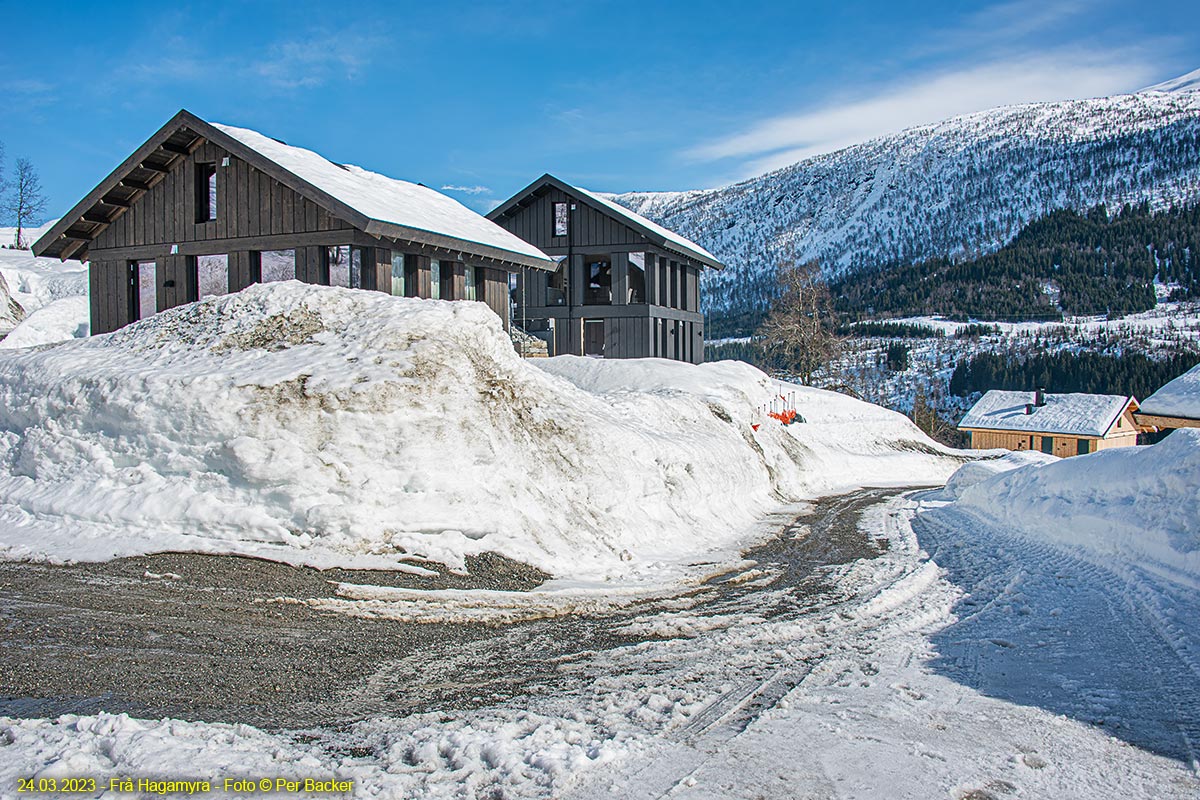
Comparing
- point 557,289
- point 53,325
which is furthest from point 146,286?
point 53,325

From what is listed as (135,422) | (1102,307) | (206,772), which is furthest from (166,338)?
(1102,307)

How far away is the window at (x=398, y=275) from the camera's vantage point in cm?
Answer: 1961

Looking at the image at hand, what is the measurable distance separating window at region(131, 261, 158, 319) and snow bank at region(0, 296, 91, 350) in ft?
55.1

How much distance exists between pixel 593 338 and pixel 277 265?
657 inches

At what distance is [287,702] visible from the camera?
211 inches

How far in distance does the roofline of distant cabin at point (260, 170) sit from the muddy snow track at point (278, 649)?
10.7 meters

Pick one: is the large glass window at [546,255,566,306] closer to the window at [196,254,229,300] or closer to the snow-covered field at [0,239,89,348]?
the window at [196,254,229,300]

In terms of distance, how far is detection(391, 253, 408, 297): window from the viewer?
19.6m

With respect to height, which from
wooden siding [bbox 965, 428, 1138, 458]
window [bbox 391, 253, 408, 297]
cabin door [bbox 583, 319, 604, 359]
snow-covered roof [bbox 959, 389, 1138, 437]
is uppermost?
window [bbox 391, 253, 408, 297]

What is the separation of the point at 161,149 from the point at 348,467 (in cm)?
1407

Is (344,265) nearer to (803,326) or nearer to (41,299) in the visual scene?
(41,299)

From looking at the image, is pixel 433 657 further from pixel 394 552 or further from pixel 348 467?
pixel 348 467

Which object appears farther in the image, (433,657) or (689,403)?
(689,403)

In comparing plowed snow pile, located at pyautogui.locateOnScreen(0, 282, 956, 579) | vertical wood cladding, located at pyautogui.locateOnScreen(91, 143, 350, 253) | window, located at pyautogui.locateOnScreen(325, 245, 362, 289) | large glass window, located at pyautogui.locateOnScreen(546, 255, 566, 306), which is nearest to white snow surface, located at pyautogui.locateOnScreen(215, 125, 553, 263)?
vertical wood cladding, located at pyautogui.locateOnScreen(91, 143, 350, 253)
